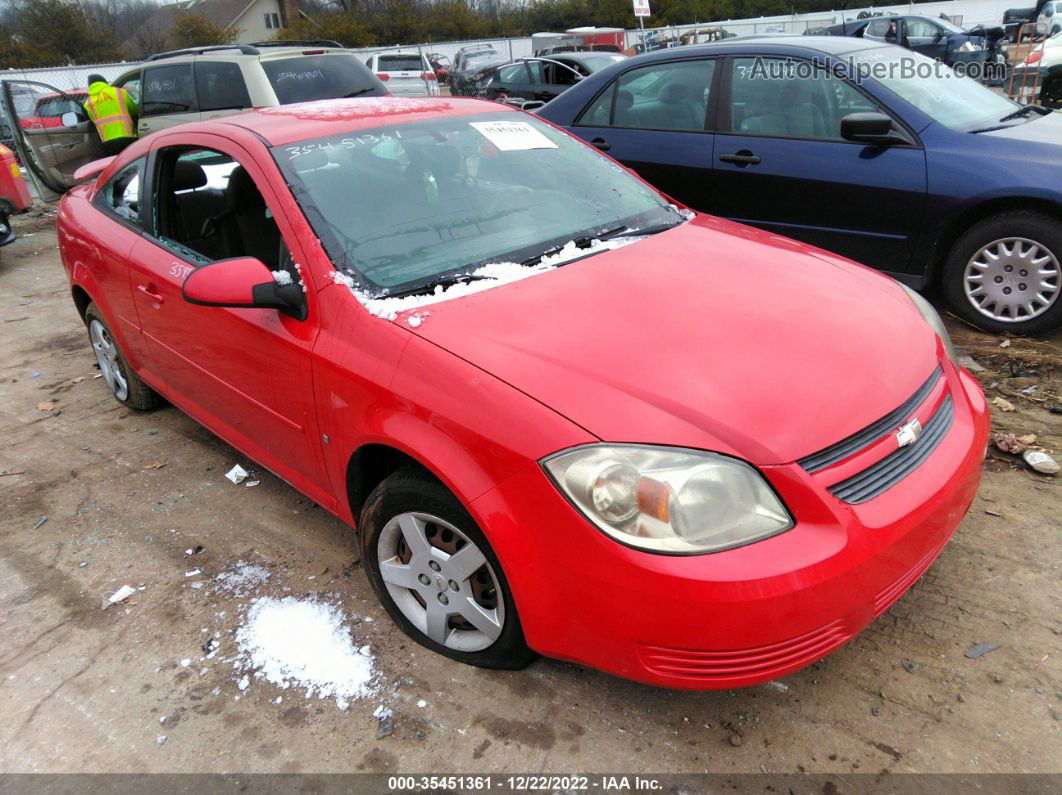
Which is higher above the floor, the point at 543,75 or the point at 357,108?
the point at 357,108

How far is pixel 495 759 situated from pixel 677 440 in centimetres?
103

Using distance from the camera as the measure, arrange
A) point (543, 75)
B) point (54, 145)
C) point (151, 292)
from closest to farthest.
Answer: point (151, 292) → point (54, 145) → point (543, 75)

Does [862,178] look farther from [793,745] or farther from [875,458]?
[793,745]

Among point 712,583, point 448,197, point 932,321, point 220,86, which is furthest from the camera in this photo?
point 220,86

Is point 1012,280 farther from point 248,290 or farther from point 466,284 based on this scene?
point 248,290

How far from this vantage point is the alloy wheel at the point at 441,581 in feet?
6.93

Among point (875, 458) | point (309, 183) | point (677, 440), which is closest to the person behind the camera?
point (677, 440)

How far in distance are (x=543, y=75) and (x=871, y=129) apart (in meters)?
10.2

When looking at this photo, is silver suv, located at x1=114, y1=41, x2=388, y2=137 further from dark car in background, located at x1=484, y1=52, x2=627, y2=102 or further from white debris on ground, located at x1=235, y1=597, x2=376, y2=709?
white debris on ground, located at x1=235, y1=597, x2=376, y2=709

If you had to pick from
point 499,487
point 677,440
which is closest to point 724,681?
point 677,440

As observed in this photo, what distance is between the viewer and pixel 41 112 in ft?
34.3

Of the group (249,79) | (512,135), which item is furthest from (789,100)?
(249,79)

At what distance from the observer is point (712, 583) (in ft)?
5.50

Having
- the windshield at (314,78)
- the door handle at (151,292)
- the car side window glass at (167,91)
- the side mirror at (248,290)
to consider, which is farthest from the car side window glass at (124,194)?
the car side window glass at (167,91)
